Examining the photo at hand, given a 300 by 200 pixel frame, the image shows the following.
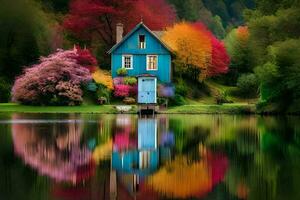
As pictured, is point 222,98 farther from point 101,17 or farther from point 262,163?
point 262,163

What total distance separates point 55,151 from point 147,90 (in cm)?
3488

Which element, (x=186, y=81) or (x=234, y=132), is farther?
(x=186, y=81)

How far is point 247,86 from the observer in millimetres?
68500

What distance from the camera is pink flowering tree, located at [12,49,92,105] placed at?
55625 millimetres

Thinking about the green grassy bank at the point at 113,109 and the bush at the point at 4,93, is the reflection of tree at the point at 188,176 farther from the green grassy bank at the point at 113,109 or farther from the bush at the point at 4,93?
the bush at the point at 4,93

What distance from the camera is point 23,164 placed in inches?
778

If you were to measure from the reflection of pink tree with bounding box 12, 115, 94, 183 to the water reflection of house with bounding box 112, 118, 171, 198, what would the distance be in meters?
0.96

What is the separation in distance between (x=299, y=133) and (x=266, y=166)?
13.6 metres

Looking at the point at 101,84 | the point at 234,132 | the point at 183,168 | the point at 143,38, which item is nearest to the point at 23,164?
the point at 183,168

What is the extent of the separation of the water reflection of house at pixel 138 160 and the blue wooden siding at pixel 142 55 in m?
32.8

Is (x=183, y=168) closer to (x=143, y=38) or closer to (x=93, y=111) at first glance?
(x=93, y=111)

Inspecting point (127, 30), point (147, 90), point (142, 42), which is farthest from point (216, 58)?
point (147, 90)

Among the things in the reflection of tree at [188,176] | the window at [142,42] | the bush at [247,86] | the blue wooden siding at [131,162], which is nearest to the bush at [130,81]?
the window at [142,42]

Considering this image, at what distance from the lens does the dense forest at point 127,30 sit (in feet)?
174
